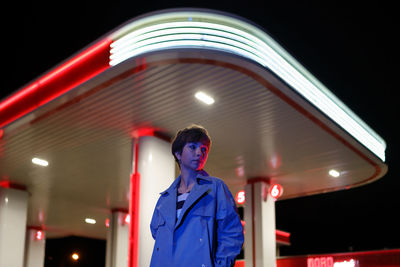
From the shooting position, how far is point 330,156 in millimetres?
11812

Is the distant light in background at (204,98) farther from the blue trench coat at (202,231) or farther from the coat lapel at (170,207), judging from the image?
the blue trench coat at (202,231)

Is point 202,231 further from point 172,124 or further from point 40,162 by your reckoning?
point 40,162

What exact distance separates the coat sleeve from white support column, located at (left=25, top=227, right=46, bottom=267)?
1862cm

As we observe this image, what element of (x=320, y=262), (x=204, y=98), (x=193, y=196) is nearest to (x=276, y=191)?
(x=320, y=262)

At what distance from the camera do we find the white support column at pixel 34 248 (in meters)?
20.1

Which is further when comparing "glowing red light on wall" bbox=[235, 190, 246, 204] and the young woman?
"glowing red light on wall" bbox=[235, 190, 246, 204]

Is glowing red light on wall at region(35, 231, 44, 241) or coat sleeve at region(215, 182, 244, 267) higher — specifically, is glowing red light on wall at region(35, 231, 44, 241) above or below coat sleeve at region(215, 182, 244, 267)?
above

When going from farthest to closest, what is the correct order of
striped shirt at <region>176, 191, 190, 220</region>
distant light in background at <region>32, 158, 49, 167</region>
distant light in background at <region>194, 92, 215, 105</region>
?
distant light in background at <region>32, 158, 49, 167</region> < distant light in background at <region>194, 92, 215, 105</region> < striped shirt at <region>176, 191, 190, 220</region>

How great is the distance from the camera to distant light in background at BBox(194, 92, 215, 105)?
8.60 meters

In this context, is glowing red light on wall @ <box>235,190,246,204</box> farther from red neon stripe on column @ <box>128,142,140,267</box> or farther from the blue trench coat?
the blue trench coat

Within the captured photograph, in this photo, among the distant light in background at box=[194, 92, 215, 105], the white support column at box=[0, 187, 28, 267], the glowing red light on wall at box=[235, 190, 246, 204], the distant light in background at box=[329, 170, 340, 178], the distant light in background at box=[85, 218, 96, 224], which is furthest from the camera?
the distant light in background at box=[85, 218, 96, 224]

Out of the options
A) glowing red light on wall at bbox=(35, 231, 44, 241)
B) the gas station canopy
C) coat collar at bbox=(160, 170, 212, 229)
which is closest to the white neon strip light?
the gas station canopy

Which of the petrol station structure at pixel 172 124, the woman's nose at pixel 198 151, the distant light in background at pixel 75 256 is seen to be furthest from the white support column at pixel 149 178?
the distant light in background at pixel 75 256

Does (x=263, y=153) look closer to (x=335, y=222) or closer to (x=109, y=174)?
(x=109, y=174)
